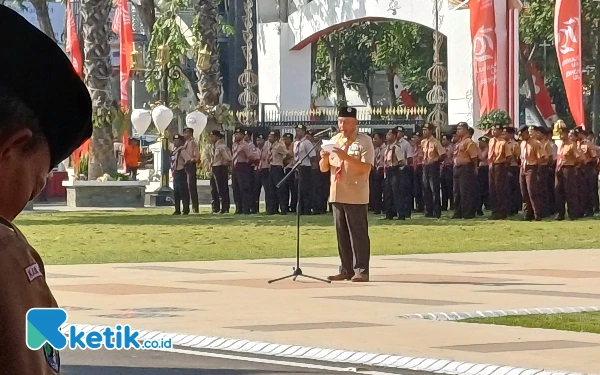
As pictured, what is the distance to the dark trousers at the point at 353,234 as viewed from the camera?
52.2 ft

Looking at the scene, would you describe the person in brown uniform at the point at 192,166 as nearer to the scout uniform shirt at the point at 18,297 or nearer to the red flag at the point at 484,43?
the red flag at the point at 484,43

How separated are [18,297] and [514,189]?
97.0 feet

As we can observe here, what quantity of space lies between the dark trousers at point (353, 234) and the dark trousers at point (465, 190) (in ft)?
49.6

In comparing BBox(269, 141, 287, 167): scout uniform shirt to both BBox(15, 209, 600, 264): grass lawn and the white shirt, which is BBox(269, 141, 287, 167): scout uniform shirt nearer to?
the white shirt

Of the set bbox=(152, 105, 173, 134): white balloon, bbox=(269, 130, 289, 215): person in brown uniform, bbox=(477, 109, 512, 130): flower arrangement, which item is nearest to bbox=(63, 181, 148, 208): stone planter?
bbox=(152, 105, 173, 134): white balloon

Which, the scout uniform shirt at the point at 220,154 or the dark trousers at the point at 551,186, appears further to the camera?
the scout uniform shirt at the point at 220,154

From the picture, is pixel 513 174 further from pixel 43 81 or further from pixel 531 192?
pixel 43 81

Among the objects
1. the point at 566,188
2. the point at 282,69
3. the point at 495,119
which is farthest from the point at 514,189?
the point at 282,69

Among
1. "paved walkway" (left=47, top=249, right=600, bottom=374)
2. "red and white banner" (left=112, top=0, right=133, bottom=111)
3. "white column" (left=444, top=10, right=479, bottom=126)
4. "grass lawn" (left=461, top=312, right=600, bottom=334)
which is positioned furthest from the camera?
"red and white banner" (left=112, top=0, right=133, bottom=111)

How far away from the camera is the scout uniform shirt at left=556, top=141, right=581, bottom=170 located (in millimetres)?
30922

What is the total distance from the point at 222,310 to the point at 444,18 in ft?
85.7

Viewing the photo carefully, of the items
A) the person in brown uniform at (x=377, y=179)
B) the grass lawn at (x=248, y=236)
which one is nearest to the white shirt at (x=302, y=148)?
the grass lawn at (x=248, y=236)

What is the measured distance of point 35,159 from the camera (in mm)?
2627

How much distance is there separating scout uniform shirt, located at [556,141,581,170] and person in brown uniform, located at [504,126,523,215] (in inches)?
33.9
